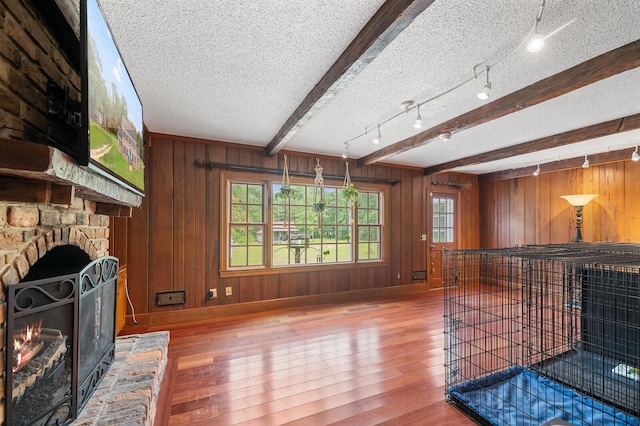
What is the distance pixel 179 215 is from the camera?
150 inches

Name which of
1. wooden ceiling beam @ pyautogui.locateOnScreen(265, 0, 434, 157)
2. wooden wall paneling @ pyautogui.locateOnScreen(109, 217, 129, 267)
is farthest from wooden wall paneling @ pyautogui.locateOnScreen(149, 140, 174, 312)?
wooden ceiling beam @ pyautogui.locateOnScreen(265, 0, 434, 157)

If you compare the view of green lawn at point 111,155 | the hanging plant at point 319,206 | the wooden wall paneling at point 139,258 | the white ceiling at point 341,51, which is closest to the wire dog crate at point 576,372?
the white ceiling at point 341,51

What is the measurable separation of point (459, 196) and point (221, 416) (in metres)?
5.82

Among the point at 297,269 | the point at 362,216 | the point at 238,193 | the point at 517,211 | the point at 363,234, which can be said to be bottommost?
the point at 297,269

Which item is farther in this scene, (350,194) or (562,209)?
(562,209)

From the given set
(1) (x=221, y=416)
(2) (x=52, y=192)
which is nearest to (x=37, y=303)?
(2) (x=52, y=192)

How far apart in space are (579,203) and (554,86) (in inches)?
133

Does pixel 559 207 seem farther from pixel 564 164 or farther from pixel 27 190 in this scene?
pixel 27 190

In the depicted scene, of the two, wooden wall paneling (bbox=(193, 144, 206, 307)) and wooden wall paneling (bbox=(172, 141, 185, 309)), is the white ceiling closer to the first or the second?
wooden wall paneling (bbox=(172, 141, 185, 309))

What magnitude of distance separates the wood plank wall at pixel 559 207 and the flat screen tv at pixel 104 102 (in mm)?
6349

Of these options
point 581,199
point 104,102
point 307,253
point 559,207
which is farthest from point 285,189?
point 559,207

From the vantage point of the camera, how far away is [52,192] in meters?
1.21

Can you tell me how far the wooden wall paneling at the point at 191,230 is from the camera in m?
3.82

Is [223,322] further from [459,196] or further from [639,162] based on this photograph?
[639,162]
